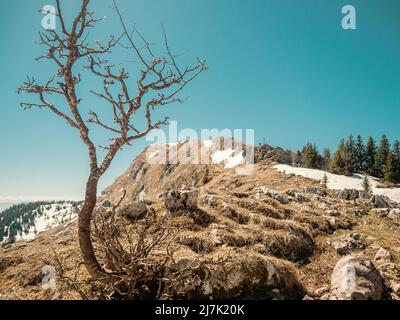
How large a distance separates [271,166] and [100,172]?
80.3 meters

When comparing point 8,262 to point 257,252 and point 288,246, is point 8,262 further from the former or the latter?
point 288,246

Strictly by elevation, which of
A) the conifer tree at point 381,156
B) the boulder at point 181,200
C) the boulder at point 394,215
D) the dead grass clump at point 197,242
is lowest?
the dead grass clump at point 197,242

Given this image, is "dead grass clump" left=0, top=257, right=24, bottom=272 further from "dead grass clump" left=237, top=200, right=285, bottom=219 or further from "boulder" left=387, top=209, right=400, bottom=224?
"boulder" left=387, top=209, right=400, bottom=224

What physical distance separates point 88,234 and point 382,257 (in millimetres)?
11559

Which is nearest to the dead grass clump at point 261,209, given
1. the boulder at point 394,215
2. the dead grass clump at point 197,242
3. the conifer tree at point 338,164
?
the dead grass clump at point 197,242

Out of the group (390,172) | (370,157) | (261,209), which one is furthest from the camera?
(370,157)

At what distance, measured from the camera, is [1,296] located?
249 inches

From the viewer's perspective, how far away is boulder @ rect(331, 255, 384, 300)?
6.99m

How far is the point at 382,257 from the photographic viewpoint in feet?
35.9

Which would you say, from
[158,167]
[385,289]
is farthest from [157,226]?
[158,167]

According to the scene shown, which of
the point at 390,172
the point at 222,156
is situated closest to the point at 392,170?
the point at 390,172

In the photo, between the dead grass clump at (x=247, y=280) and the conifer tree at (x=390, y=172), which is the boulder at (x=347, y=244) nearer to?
the dead grass clump at (x=247, y=280)

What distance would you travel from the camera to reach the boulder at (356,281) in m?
6.99

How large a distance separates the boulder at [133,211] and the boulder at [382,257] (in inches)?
389
